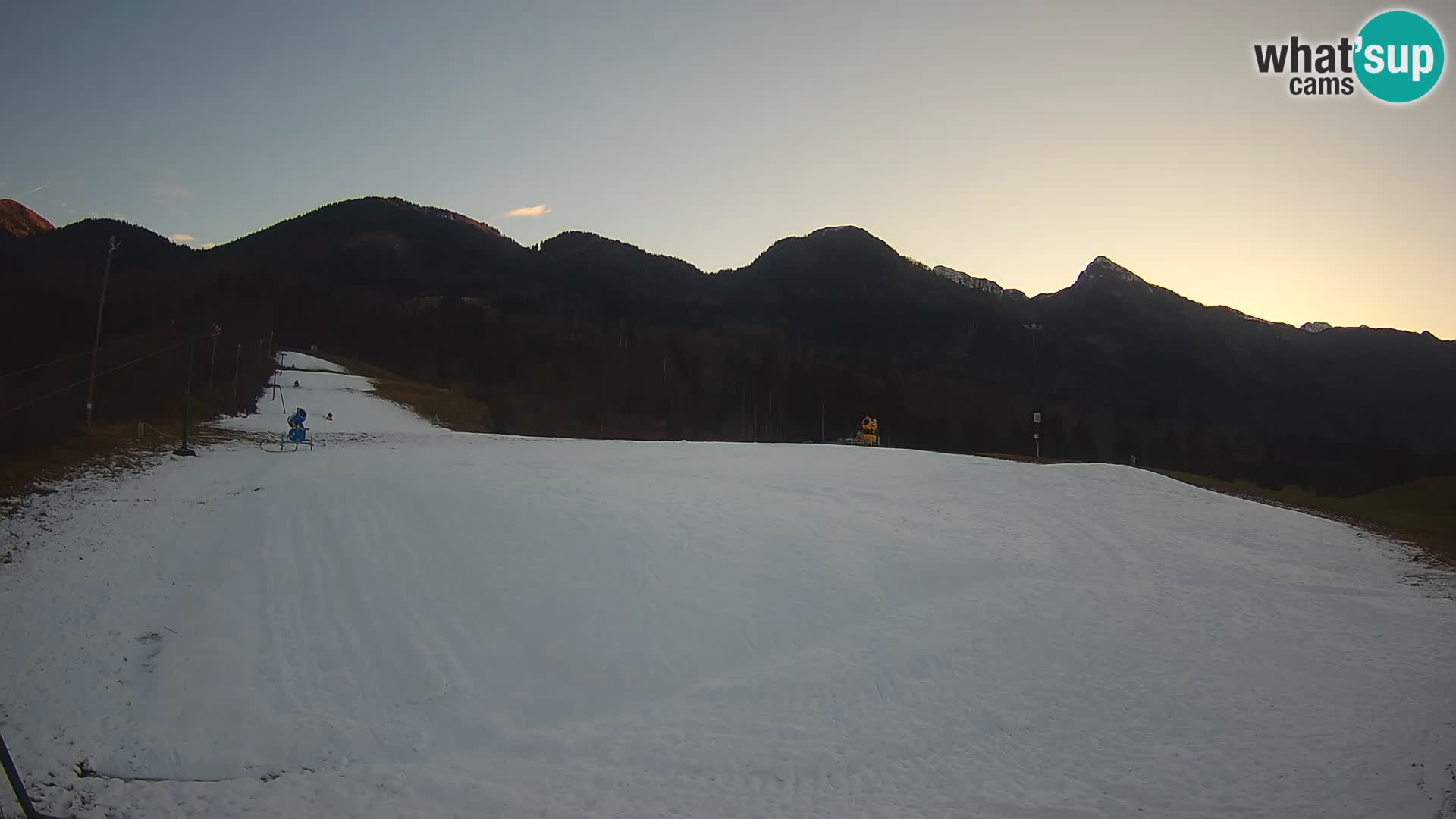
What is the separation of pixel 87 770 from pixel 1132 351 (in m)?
220

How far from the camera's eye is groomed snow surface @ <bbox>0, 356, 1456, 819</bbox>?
786 cm

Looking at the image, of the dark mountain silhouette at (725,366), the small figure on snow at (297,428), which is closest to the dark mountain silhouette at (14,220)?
the dark mountain silhouette at (725,366)

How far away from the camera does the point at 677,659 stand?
11.0 metres

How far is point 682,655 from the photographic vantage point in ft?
36.5

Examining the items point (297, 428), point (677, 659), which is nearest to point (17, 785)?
point (677, 659)

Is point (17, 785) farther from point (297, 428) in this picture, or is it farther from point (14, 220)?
point (14, 220)

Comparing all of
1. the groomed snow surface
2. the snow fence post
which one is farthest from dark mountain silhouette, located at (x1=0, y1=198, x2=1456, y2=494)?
the snow fence post

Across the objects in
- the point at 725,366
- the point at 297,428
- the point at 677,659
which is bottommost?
the point at 677,659

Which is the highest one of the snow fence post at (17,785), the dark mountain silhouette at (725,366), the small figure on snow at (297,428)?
the dark mountain silhouette at (725,366)

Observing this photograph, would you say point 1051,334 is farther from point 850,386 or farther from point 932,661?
point 932,661

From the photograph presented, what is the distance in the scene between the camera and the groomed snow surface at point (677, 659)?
786cm

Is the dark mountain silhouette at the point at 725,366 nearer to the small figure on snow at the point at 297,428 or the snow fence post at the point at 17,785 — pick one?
the small figure on snow at the point at 297,428

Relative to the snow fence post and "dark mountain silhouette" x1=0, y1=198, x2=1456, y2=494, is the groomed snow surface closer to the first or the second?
the snow fence post

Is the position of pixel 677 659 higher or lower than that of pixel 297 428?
lower
